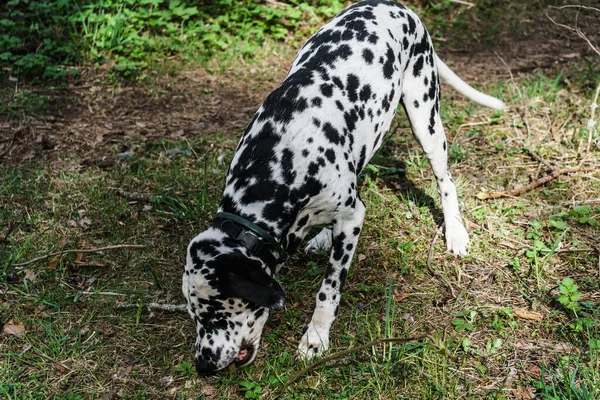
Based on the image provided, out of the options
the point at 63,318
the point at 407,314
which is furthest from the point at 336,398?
the point at 63,318

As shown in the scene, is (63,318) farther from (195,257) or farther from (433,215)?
(433,215)

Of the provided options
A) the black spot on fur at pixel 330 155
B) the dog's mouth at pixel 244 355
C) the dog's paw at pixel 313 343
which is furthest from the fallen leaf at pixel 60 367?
the black spot on fur at pixel 330 155

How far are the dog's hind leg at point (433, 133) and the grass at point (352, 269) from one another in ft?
0.54

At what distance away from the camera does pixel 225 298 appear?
9.40 ft

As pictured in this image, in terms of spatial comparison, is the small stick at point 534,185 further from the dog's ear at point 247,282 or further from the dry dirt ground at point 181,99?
the dog's ear at point 247,282

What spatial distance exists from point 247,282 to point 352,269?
59.4 inches

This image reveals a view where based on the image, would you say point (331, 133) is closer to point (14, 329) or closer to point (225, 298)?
point (225, 298)

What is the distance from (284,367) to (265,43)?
17.4 ft

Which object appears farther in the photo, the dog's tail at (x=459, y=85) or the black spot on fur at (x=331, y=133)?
the dog's tail at (x=459, y=85)

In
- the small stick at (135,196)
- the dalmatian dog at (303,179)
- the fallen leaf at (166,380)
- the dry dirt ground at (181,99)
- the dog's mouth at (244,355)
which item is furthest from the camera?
the dry dirt ground at (181,99)

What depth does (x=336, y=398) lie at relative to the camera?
10.2ft

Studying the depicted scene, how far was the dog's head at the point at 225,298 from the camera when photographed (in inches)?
106

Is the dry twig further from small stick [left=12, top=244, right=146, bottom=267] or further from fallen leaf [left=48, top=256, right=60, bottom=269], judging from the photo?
fallen leaf [left=48, top=256, right=60, bottom=269]

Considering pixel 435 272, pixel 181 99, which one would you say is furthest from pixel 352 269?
pixel 181 99
